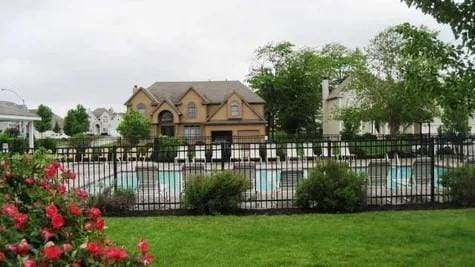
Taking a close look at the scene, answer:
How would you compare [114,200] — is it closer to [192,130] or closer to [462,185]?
[462,185]

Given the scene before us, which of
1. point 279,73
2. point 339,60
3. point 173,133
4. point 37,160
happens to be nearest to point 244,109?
point 173,133

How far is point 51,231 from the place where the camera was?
2.98m

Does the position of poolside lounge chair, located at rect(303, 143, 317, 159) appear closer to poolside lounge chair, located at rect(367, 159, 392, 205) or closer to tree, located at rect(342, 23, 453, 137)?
poolside lounge chair, located at rect(367, 159, 392, 205)

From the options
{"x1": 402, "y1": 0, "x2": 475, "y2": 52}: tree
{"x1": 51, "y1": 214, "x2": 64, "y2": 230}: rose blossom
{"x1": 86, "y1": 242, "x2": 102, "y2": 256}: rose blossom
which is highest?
{"x1": 402, "y1": 0, "x2": 475, "y2": 52}: tree

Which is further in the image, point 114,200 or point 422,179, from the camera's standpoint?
point 422,179

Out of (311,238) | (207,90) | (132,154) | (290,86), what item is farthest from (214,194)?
(290,86)

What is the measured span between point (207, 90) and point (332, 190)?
52136 millimetres

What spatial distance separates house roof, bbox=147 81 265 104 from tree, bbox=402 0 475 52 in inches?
2042

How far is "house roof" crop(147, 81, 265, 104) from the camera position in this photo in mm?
60438

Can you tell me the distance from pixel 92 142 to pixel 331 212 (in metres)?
40.9

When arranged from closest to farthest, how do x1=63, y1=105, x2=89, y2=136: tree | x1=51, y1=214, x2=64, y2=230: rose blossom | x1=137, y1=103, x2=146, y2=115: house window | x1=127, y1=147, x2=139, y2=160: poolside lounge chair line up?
x1=51, y1=214, x2=64, y2=230: rose blossom
x1=127, y1=147, x2=139, y2=160: poolside lounge chair
x1=137, y1=103, x2=146, y2=115: house window
x1=63, y1=105, x2=89, y2=136: tree

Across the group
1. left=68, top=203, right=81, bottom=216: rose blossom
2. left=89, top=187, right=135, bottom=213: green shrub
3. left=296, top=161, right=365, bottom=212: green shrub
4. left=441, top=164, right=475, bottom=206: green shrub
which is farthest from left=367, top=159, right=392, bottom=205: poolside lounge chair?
left=68, top=203, right=81, bottom=216: rose blossom

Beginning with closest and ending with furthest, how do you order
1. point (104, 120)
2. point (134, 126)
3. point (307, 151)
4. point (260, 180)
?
point (260, 180) < point (307, 151) < point (134, 126) < point (104, 120)

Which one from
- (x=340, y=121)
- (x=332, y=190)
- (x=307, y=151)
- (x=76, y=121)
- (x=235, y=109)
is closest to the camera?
(x=332, y=190)
